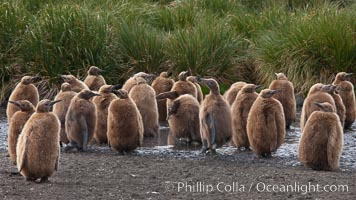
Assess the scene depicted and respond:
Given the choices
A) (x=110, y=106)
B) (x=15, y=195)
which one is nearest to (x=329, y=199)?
(x=15, y=195)

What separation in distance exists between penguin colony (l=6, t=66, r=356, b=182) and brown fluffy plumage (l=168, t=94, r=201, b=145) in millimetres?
14

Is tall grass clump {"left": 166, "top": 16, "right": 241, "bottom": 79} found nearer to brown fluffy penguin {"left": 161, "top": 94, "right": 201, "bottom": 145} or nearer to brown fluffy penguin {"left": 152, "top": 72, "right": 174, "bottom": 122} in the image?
brown fluffy penguin {"left": 152, "top": 72, "right": 174, "bottom": 122}

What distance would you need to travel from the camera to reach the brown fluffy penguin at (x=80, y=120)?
11.7 m

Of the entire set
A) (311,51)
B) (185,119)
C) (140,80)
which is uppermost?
(311,51)

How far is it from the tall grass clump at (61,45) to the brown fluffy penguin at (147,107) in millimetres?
3490

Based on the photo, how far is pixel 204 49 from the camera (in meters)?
17.0

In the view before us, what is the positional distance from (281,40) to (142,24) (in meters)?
2.90

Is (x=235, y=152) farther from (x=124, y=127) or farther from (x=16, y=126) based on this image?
(x=16, y=126)

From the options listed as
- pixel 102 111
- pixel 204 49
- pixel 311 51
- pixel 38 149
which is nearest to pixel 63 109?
pixel 102 111

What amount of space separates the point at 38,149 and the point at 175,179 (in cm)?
149

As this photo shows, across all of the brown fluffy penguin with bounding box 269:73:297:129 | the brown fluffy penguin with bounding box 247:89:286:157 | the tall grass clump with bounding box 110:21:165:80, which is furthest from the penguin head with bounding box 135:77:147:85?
the tall grass clump with bounding box 110:21:165:80

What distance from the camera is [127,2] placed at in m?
20.2

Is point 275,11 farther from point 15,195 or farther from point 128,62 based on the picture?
point 15,195

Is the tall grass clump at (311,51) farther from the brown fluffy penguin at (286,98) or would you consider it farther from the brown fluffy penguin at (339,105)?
the brown fluffy penguin at (339,105)
